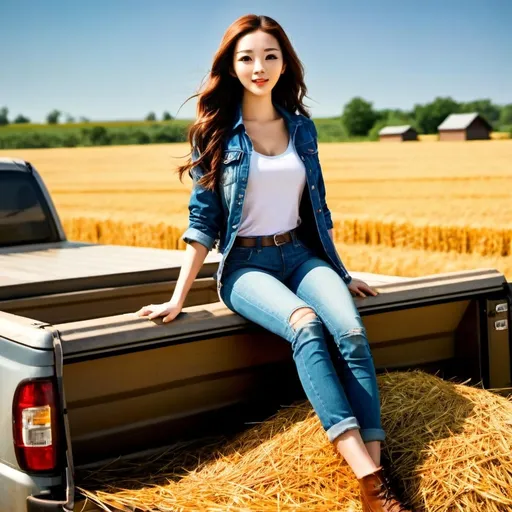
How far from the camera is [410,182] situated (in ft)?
92.4

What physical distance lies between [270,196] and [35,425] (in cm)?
119

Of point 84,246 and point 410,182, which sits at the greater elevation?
point 84,246

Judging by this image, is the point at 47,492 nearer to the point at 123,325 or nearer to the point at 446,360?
the point at 123,325

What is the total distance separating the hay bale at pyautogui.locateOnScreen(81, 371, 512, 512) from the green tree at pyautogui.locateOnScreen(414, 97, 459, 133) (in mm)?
79766

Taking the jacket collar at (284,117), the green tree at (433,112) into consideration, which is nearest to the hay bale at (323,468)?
the jacket collar at (284,117)

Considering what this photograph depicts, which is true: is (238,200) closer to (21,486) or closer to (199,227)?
(199,227)

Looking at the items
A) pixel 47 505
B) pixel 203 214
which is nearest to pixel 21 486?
pixel 47 505

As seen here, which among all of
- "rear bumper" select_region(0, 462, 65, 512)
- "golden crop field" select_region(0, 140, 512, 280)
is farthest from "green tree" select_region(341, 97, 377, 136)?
"rear bumper" select_region(0, 462, 65, 512)

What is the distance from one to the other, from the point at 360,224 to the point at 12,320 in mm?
13894

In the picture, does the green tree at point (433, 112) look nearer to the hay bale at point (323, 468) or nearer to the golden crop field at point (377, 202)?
the golden crop field at point (377, 202)

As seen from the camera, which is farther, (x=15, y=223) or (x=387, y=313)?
(x=15, y=223)

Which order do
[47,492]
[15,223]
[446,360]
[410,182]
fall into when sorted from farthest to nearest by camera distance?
[410,182] < [15,223] < [446,360] < [47,492]

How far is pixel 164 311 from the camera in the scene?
2768mm

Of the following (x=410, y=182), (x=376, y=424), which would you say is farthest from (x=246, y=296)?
(x=410, y=182)
